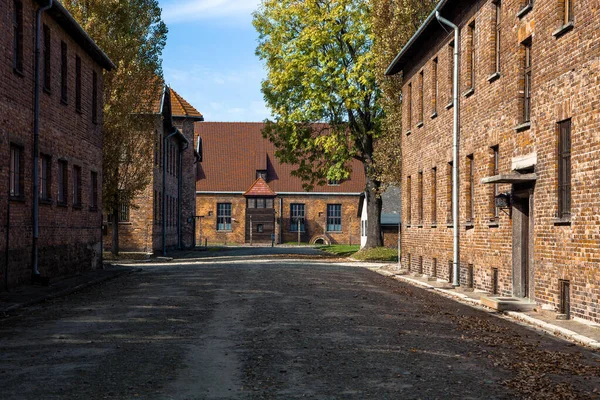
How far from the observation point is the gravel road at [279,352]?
25.1 feet

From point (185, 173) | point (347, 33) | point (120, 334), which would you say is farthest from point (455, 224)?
point (185, 173)

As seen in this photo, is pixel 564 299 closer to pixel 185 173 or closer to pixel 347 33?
pixel 347 33

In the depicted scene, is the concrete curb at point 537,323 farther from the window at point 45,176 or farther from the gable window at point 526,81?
the window at point 45,176

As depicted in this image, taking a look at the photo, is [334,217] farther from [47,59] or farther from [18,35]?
[18,35]

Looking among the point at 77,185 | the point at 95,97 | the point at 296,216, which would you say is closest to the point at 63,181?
the point at 77,185

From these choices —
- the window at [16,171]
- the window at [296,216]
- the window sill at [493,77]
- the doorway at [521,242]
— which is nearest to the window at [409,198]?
the window sill at [493,77]

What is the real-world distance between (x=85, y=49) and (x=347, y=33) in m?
16.6

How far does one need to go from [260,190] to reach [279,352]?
67346mm

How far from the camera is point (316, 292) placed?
742 inches

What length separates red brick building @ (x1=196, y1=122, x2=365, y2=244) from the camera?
77625mm

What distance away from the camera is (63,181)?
2489cm

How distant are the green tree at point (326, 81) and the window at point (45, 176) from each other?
62.2 ft

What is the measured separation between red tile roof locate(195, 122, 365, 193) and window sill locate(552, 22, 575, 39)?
2465 inches

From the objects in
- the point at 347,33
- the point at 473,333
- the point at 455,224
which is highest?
the point at 347,33
